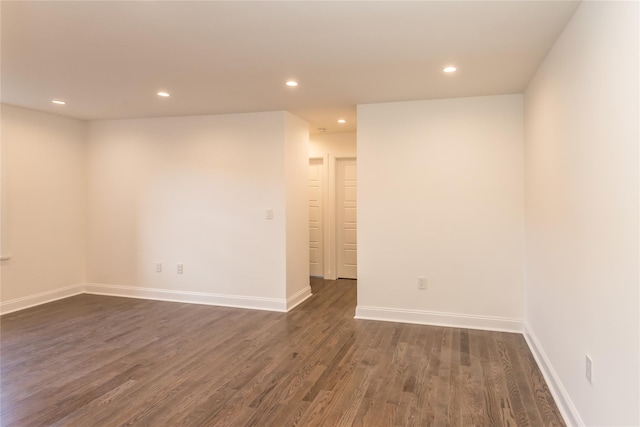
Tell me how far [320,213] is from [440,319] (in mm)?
2993

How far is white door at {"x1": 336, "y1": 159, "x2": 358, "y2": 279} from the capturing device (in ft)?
21.2

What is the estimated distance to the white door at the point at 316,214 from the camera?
657cm

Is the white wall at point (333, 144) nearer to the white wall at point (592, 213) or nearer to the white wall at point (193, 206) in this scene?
the white wall at point (193, 206)

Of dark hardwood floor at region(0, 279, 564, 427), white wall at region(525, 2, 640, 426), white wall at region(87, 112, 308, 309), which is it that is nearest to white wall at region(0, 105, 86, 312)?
white wall at region(87, 112, 308, 309)

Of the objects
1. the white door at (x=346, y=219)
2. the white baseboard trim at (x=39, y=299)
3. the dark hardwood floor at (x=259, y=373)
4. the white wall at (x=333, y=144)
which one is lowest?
the dark hardwood floor at (x=259, y=373)

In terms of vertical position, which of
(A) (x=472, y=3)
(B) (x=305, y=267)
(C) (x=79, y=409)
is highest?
→ (A) (x=472, y=3)

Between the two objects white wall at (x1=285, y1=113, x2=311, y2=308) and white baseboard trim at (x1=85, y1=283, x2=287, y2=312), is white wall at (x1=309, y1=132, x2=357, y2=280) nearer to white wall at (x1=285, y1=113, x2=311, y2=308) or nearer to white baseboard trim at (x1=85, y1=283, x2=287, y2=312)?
white wall at (x1=285, y1=113, x2=311, y2=308)

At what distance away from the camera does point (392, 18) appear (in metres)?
2.28

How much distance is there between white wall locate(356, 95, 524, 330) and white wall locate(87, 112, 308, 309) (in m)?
1.13

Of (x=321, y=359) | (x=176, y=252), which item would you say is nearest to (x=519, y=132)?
(x=321, y=359)

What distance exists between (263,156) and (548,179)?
10.1ft

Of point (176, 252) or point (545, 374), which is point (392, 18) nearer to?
point (545, 374)

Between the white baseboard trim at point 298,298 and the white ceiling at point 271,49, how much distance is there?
2.39m

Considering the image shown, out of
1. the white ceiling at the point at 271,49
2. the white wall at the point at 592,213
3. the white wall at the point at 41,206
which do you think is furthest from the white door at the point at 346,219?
the white wall at the point at 41,206
